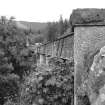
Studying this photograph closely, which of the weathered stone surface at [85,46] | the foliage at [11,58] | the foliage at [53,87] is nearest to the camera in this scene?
the weathered stone surface at [85,46]

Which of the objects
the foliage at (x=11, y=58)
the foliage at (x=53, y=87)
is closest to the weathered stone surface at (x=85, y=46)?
the foliage at (x=53, y=87)

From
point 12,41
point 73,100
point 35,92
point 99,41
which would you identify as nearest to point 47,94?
point 35,92

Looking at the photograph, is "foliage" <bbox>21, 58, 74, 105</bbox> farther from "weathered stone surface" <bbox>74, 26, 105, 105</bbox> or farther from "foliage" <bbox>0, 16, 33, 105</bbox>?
"foliage" <bbox>0, 16, 33, 105</bbox>

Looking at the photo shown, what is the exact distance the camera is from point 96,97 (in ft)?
6.25

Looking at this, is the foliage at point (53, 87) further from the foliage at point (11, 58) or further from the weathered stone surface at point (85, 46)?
the foliage at point (11, 58)

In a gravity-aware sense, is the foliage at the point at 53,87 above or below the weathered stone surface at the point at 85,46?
below

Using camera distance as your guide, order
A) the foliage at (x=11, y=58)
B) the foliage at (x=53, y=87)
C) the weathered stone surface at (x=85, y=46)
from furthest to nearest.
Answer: the foliage at (x=11, y=58), the foliage at (x=53, y=87), the weathered stone surface at (x=85, y=46)

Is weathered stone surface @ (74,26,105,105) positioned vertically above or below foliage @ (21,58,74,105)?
above

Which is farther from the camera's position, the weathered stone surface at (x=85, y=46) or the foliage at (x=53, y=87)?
the foliage at (x=53, y=87)

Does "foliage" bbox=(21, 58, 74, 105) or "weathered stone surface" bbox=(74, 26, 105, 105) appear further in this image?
"foliage" bbox=(21, 58, 74, 105)

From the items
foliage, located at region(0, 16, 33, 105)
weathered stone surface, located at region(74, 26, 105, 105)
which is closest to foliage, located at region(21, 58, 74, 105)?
weathered stone surface, located at region(74, 26, 105, 105)

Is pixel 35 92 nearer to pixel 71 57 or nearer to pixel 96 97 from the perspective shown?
pixel 71 57

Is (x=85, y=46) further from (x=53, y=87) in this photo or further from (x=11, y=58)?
(x=11, y=58)

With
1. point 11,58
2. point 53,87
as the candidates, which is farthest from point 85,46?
point 11,58
